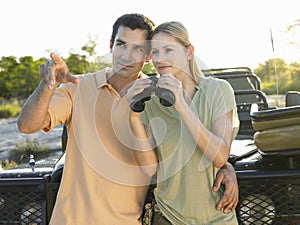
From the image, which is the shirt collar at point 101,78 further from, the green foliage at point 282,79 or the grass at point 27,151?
the green foliage at point 282,79

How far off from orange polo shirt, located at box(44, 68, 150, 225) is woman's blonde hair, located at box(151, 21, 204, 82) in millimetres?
372

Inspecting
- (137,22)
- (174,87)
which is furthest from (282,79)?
(174,87)

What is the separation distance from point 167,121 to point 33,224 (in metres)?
0.99

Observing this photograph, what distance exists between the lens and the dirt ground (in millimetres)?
11534

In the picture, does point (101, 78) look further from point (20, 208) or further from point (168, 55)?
point (20, 208)

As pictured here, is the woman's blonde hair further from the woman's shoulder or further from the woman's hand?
the woman's hand

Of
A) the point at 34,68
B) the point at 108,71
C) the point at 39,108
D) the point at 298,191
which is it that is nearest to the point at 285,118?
the point at 298,191

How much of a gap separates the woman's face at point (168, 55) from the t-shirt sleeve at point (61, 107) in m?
0.49

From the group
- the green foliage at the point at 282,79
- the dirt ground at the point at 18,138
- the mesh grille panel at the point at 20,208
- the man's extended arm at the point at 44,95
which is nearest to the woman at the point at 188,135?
the man's extended arm at the point at 44,95

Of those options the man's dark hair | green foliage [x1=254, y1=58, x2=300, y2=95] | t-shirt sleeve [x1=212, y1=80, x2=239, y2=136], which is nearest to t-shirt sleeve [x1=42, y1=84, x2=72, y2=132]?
the man's dark hair

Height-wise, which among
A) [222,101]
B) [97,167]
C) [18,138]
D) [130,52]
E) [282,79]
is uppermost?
[130,52]

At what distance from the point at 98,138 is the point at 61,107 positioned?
0.71 feet

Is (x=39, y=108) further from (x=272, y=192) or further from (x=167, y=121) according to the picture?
(x=272, y=192)

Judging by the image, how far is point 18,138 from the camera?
1416 centimetres
